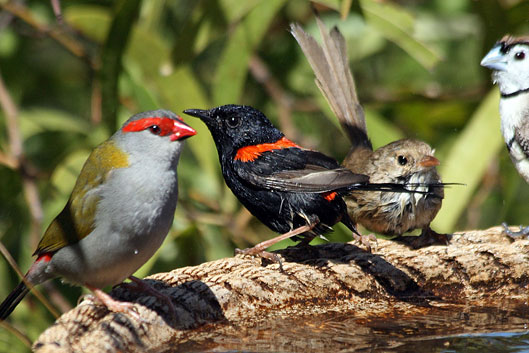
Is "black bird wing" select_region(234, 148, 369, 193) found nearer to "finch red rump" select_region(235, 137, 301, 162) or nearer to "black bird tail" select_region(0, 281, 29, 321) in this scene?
"finch red rump" select_region(235, 137, 301, 162)

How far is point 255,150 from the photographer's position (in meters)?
4.16

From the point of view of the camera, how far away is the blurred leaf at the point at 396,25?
208 inches

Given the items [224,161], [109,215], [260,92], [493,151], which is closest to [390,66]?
[260,92]

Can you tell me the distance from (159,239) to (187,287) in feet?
1.06

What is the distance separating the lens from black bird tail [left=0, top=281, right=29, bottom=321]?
3362 mm

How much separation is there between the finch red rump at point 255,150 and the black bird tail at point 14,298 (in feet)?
4.22

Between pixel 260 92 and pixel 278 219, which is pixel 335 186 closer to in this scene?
pixel 278 219

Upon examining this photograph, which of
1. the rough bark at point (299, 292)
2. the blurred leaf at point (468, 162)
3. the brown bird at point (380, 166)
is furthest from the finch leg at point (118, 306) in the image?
the blurred leaf at point (468, 162)

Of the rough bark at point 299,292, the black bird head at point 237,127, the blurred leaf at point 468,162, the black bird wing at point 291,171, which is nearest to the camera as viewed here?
the rough bark at point 299,292

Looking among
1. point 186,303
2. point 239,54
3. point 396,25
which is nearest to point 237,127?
point 186,303

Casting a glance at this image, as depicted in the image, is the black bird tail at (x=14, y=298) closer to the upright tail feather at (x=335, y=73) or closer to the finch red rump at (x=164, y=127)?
the finch red rump at (x=164, y=127)

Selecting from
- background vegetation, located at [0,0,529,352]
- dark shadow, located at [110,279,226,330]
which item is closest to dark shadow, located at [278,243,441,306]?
dark shadow, located at [110,279,226,330]

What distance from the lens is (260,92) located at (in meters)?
6.98

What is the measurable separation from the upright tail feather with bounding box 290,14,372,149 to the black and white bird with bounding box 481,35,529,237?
2.68 feet
